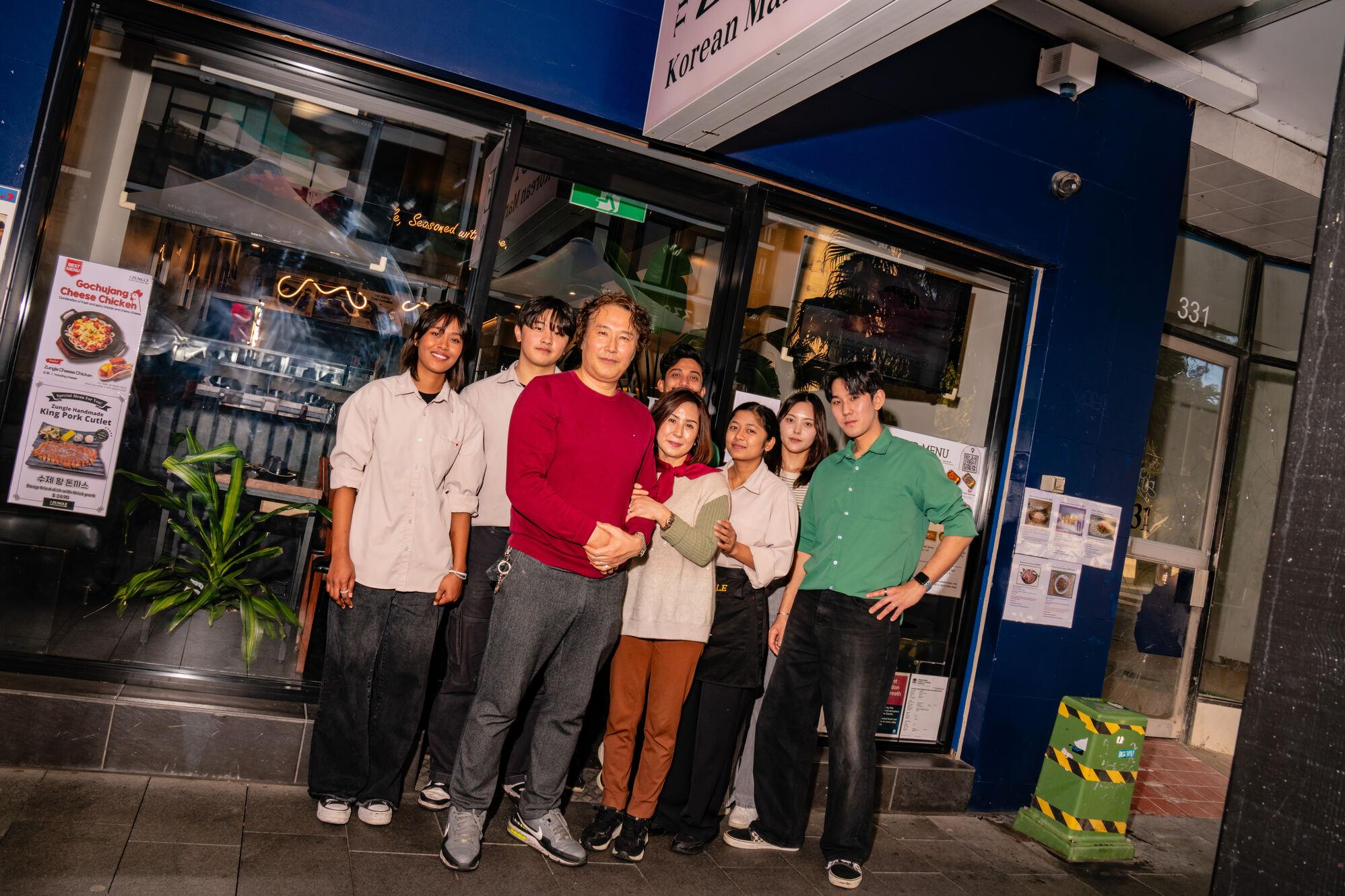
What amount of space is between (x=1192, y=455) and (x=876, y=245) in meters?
3.76

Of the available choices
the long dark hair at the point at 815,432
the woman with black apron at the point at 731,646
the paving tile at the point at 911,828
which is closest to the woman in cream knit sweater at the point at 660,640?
the woman with black apron at the point at 731,646

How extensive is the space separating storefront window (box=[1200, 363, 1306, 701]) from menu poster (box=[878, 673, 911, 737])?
352 cm

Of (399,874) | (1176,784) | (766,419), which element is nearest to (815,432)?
(766,419)

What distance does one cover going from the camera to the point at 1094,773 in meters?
4.27

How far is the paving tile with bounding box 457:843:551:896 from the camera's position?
285 cm

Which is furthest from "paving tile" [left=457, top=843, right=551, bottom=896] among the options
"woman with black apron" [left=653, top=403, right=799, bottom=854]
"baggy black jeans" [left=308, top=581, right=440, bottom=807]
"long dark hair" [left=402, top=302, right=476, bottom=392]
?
"long dark hair" [left=402, top=302, right=476, bottom=392]

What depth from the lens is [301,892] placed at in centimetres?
260

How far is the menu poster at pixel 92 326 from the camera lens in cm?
332

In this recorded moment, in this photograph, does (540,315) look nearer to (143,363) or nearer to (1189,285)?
(143,363)

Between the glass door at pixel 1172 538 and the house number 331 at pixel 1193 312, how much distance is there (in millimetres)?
186

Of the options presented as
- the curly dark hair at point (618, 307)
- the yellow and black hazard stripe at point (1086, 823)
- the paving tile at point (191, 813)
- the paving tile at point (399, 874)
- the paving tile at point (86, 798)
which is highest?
the curly dark hair at point (618, 307)

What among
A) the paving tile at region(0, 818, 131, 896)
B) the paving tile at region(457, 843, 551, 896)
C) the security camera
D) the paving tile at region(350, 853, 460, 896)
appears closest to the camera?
the paving tile at region(0, 818, 131, 896)

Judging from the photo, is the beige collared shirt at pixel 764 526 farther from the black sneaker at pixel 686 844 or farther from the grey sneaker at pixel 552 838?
the grey sneaker at pixel 552 838

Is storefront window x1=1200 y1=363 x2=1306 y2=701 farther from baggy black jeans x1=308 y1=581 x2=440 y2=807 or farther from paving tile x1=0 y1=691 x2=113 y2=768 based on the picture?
paving tile x1=0 y1=691 x2=113 y2=768
